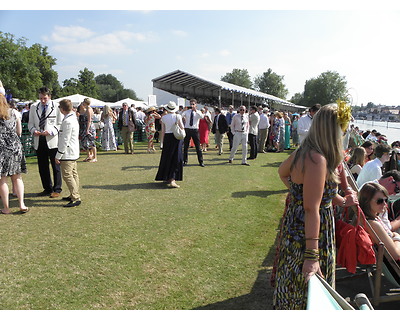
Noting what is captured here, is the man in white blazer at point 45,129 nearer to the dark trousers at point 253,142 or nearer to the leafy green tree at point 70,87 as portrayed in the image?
the dark trousers at point 253,142

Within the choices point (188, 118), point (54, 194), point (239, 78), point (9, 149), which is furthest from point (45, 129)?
point (239, 78)

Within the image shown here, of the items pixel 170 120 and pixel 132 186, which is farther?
pixel 132 186

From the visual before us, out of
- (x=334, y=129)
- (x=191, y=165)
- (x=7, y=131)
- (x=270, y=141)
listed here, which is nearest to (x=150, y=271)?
(x=334, y=129)

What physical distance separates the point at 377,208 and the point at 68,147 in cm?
482

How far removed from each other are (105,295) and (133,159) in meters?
8.81

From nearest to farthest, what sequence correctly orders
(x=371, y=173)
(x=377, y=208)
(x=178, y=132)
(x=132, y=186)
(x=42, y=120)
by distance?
(x=377, y=208)
(x=371, y=173)
(x=42, y=120)
(x=178, y=132)
(x=132, y=186)

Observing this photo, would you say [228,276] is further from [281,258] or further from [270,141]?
[270,141]

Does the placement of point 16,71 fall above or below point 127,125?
above

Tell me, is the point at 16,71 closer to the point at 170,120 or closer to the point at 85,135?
the point at 85,135

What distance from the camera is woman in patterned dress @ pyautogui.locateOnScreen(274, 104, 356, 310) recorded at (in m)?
2.15

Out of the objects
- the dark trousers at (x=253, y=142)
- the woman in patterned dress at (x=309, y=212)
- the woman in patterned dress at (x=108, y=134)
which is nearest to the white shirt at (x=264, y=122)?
the dark trousers at (x=253, y=142)

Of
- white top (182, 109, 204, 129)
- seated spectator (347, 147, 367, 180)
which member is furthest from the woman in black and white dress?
seated spectator (347, 147, 367, 180)

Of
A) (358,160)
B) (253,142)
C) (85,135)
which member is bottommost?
(358,160)

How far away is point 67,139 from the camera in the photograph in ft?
18.8
